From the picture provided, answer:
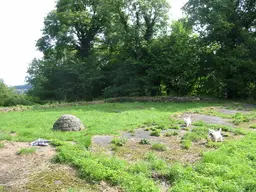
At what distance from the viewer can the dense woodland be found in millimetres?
25922

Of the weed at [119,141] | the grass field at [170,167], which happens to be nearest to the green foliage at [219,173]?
the grass field at [170,167]

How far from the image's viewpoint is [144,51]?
30125 millimetres

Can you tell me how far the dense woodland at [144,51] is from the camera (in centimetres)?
2592

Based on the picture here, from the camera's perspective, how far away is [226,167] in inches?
263

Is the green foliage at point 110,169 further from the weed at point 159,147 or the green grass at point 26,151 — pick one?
the weed at point 159,147

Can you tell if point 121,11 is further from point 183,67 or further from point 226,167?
point 226,167

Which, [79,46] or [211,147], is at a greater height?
[79,46]

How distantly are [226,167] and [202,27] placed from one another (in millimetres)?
22685

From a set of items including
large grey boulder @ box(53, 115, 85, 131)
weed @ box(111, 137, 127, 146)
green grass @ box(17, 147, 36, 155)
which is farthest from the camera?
large grey boulder @ box(53, 115, 85, 131)

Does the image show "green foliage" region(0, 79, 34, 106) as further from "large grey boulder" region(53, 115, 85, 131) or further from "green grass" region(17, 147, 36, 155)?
"green grass" region(17, 147, 36, 155)

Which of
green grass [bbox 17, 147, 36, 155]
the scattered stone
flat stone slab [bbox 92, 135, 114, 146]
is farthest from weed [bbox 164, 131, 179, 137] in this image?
green grass [bbox 17, 147, 36, 155]

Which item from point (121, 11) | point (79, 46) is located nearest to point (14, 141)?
point (121, 11)

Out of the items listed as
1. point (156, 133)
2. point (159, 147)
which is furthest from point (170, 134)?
point (159, 147)

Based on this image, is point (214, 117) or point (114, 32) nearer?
point (214, 117)
